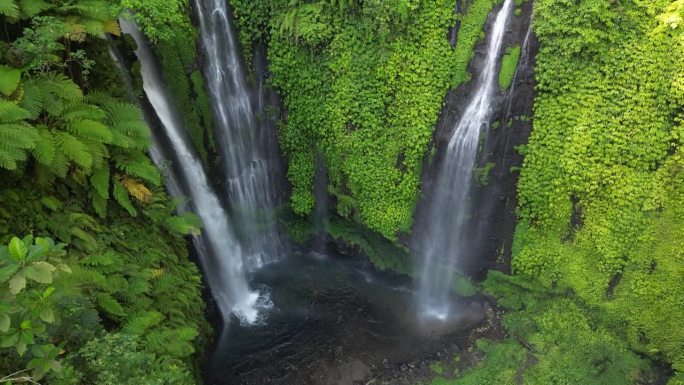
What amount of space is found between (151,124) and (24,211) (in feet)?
12.7

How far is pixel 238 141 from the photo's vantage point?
12844 mm

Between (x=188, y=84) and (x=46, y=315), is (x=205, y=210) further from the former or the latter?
(x=46, y=315)

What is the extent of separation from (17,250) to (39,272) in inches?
8.9

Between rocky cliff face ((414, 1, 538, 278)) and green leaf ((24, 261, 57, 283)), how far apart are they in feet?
31.7

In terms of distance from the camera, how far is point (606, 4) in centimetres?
927

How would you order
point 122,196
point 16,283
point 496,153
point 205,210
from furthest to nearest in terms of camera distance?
point 205,210 → point 496,153 → point 122,196 → point 16,283

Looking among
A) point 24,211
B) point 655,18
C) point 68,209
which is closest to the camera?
point 24,211

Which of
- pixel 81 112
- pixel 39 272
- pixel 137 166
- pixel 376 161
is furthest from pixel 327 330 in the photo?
pixel 39 272

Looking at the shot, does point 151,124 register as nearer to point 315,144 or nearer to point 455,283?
point 315,144

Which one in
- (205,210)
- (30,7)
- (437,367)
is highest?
(30,7)

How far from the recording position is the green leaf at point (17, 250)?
3.26 m

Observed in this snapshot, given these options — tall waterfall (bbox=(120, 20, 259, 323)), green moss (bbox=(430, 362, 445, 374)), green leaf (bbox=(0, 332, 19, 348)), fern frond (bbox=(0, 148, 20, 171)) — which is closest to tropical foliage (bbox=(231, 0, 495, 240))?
tall waterfall (bbox=(120, 20, 259, 323))

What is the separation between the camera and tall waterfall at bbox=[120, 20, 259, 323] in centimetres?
1070

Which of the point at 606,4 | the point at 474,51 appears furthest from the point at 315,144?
the point at 606,4
